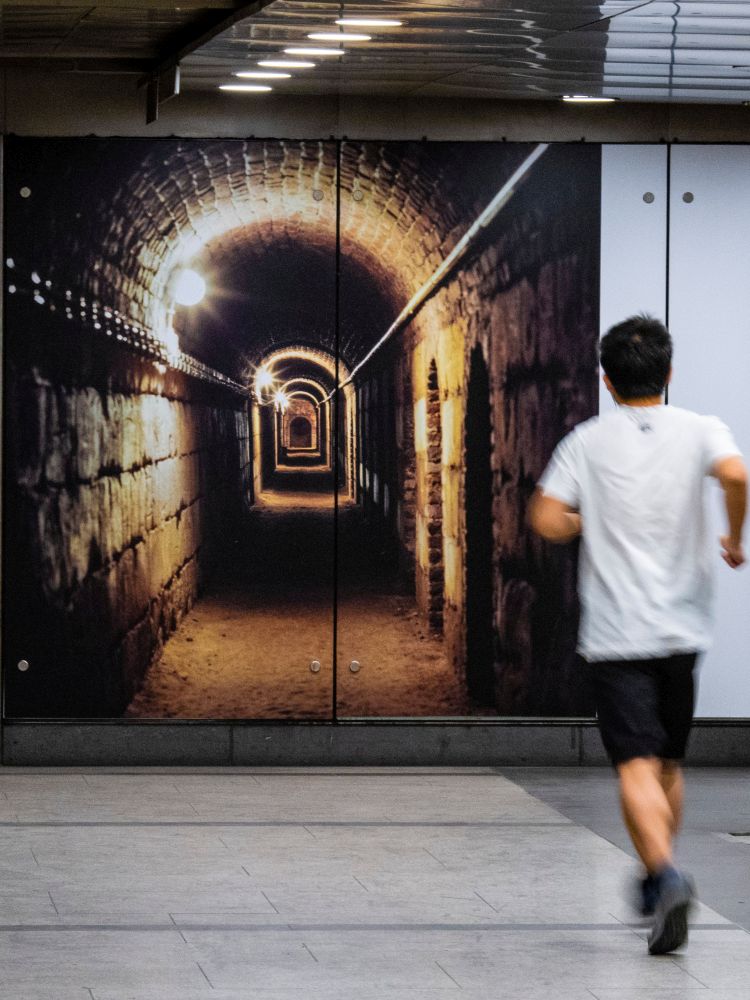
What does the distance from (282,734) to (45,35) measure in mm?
4092

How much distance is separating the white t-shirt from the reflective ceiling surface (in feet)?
8.39

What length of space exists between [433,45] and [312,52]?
2.11 ft

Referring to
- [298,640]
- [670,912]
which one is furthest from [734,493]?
[298,640]

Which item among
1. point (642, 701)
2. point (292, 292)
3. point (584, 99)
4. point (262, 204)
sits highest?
point (584, 99)

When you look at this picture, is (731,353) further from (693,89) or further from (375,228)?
(375,228)

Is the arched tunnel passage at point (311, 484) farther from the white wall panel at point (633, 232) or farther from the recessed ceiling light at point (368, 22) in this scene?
the recessed ceiling light at point (368, 22)

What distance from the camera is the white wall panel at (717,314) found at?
10.3 metres

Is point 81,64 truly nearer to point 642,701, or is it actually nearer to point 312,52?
point 312,52

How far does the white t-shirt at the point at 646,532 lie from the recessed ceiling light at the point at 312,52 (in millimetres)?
3638

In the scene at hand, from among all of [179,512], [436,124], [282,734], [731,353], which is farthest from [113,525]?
[731,353]

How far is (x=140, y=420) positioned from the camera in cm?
1015

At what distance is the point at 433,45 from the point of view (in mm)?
8555

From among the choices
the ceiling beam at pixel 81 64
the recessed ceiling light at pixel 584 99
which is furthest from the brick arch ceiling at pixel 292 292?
the recessed ceiling light at pixel 584 99

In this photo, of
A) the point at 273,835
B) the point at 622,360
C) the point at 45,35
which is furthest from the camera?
the point at 45,35
